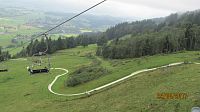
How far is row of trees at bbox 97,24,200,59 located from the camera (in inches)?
4914

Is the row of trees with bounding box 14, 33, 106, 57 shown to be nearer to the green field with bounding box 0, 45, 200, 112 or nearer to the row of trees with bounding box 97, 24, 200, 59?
the row of trees with bounding box 97, 24, 200, 59

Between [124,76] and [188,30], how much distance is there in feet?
219

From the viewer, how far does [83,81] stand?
8069 cm

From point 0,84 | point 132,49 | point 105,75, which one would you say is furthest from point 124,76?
point 132,49

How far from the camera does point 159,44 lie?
409 feet
